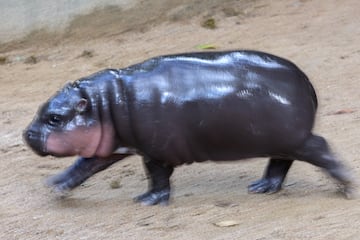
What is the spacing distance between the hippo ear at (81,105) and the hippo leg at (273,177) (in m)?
0.92

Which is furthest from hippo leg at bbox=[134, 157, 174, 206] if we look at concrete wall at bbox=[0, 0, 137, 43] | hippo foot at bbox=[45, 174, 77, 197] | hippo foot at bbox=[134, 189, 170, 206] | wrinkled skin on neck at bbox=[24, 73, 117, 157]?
concrete wall at bbox=[0, 0, 137, 43]

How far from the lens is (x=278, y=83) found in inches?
154

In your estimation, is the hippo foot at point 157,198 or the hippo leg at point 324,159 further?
the hippo foot at point 157,198

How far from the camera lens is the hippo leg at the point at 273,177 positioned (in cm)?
420

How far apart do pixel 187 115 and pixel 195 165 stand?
0.90 metres

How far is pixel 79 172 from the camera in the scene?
13.6 feet

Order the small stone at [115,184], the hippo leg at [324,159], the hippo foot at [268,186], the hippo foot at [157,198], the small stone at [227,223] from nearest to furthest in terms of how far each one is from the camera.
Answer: the small stone at [227,223], the hippo leg at [324,159], the hippo foot at [157,198], the hippo foot at [268,186], the small stone at [115,184]

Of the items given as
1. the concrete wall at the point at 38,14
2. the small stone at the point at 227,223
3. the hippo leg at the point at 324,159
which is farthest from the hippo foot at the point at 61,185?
the concrete wall at the point at 38,14

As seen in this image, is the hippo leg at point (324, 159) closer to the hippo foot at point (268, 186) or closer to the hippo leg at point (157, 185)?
the hippo foot at point (268, 186)

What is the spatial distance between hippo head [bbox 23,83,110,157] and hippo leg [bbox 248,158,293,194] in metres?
0.82

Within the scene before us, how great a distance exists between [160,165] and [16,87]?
2.70 meters

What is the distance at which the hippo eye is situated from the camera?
3.85 m

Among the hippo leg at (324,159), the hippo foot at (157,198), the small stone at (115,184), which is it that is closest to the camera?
the hippo leg at (324,159)

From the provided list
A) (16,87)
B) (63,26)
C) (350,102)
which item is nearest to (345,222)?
(350,102)
